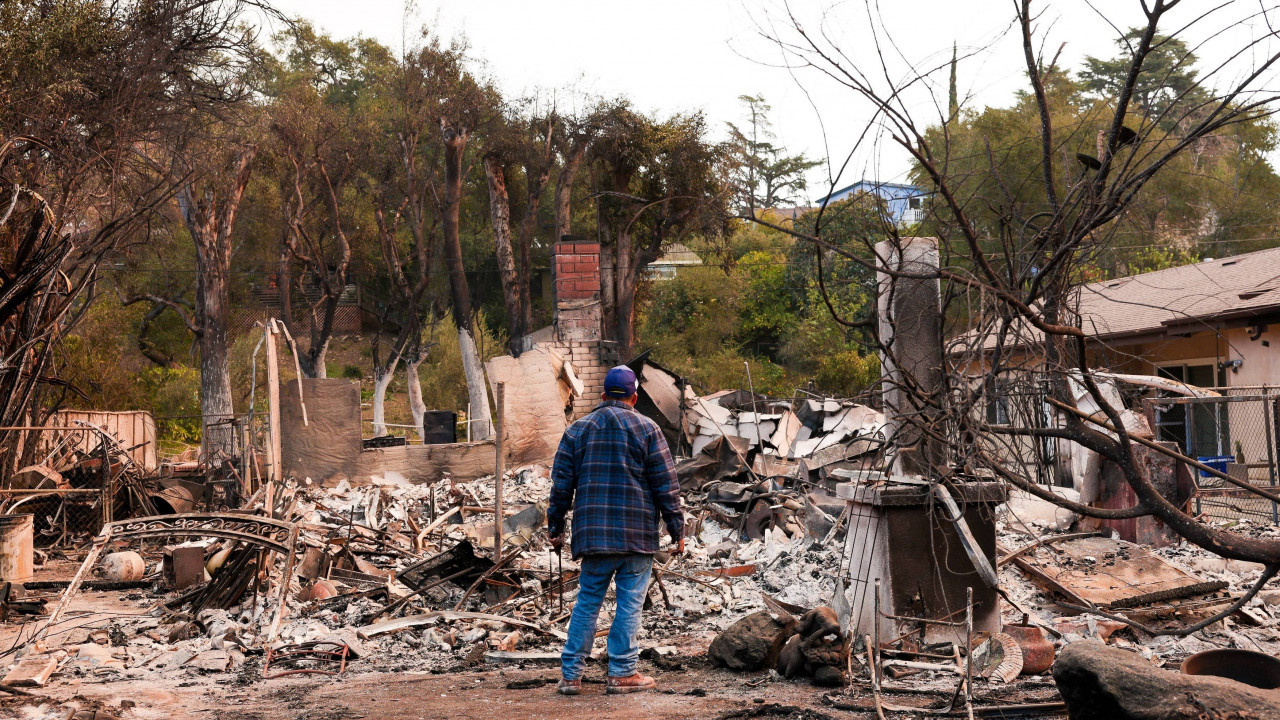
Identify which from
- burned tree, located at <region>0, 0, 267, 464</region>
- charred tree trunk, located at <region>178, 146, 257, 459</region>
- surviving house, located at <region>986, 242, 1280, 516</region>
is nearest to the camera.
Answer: burned tree, located at <region>0, 0, 267, 464</region>

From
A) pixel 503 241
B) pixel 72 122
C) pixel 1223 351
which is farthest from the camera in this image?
pixel 503 241

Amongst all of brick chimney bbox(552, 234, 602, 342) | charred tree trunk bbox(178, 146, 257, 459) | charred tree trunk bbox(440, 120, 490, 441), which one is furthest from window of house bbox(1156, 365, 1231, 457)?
charred tree trunk bbox(178, 146, 257, 459)

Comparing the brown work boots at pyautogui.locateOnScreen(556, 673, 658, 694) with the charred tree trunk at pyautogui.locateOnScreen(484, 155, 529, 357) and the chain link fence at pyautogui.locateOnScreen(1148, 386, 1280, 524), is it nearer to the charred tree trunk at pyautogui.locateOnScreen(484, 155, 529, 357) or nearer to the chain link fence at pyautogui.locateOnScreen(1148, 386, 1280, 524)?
the chain link fence at pyautogui.locateOnScreen(1148, 386, 1280, 524)

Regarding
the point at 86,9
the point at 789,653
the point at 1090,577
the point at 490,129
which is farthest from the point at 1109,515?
the point at 490,129

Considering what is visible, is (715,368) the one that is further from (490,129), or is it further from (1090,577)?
(1090,577)

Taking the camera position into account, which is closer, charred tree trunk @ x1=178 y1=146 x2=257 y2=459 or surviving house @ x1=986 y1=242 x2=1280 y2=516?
surviving house @ x1=986 y1=242 x2=1280 y2=516

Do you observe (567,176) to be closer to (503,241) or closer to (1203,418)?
(503,241)

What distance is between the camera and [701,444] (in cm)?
1577

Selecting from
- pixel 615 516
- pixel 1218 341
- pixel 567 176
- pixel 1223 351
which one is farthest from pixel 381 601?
pixel 567 176

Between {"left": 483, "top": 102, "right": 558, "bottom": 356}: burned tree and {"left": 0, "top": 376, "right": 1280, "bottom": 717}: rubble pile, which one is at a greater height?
{"left": 483, "top": 102, "right": 558, "bottom": 356}: burned tree

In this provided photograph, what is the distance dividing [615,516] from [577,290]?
12.3m

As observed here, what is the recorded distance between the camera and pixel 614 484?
5.79m

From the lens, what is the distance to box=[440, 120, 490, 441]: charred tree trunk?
78.6 feet

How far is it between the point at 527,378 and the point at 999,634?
1136 centimetres
